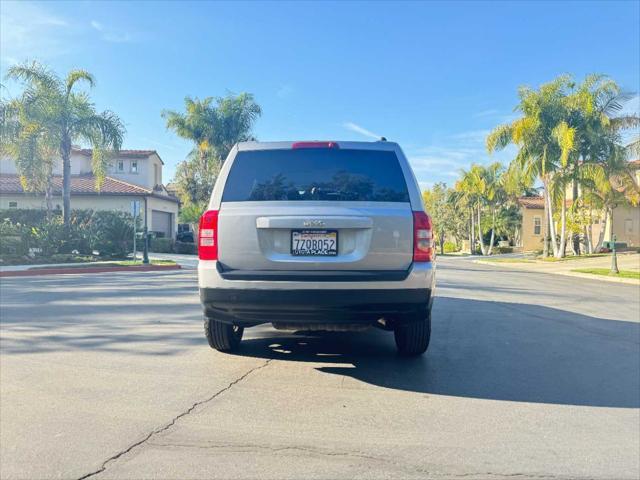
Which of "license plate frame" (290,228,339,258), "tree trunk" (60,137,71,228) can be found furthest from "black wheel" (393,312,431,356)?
"tree trunk" (60,137,71,228)

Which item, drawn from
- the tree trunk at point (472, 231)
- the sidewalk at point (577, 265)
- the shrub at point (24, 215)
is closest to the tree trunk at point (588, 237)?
the sidewalk at point (577, 265)

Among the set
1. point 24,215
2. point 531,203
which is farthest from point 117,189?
point 531,203

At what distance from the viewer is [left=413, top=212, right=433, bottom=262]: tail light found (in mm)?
4652

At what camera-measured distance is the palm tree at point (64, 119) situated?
2255cm

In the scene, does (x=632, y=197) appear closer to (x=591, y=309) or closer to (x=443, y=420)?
(x=591, y=309)

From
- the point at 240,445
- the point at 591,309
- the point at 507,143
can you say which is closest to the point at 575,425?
the point at 240,445

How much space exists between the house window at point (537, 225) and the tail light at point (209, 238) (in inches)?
2006

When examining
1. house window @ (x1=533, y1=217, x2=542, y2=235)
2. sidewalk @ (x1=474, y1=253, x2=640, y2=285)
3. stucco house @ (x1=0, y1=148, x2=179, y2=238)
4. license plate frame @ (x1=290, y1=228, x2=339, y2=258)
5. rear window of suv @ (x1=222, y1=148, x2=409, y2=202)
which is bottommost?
sidewalk @ (x1=474, y1=253, x2=640, y2=285)

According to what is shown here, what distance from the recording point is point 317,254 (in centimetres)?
461

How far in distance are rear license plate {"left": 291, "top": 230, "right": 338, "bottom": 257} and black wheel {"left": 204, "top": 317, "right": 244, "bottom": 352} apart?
54.8 inches

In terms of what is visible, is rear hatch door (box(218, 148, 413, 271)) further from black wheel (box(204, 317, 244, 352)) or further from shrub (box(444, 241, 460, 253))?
shrub (box(444, 241, 460, 253))

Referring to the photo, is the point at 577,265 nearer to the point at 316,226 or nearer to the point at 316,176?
the point at 316,176

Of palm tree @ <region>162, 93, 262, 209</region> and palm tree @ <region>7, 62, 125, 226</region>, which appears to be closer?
palm tree @ <region>7, 62, 125, 226</region>

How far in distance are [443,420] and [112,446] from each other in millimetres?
2373
